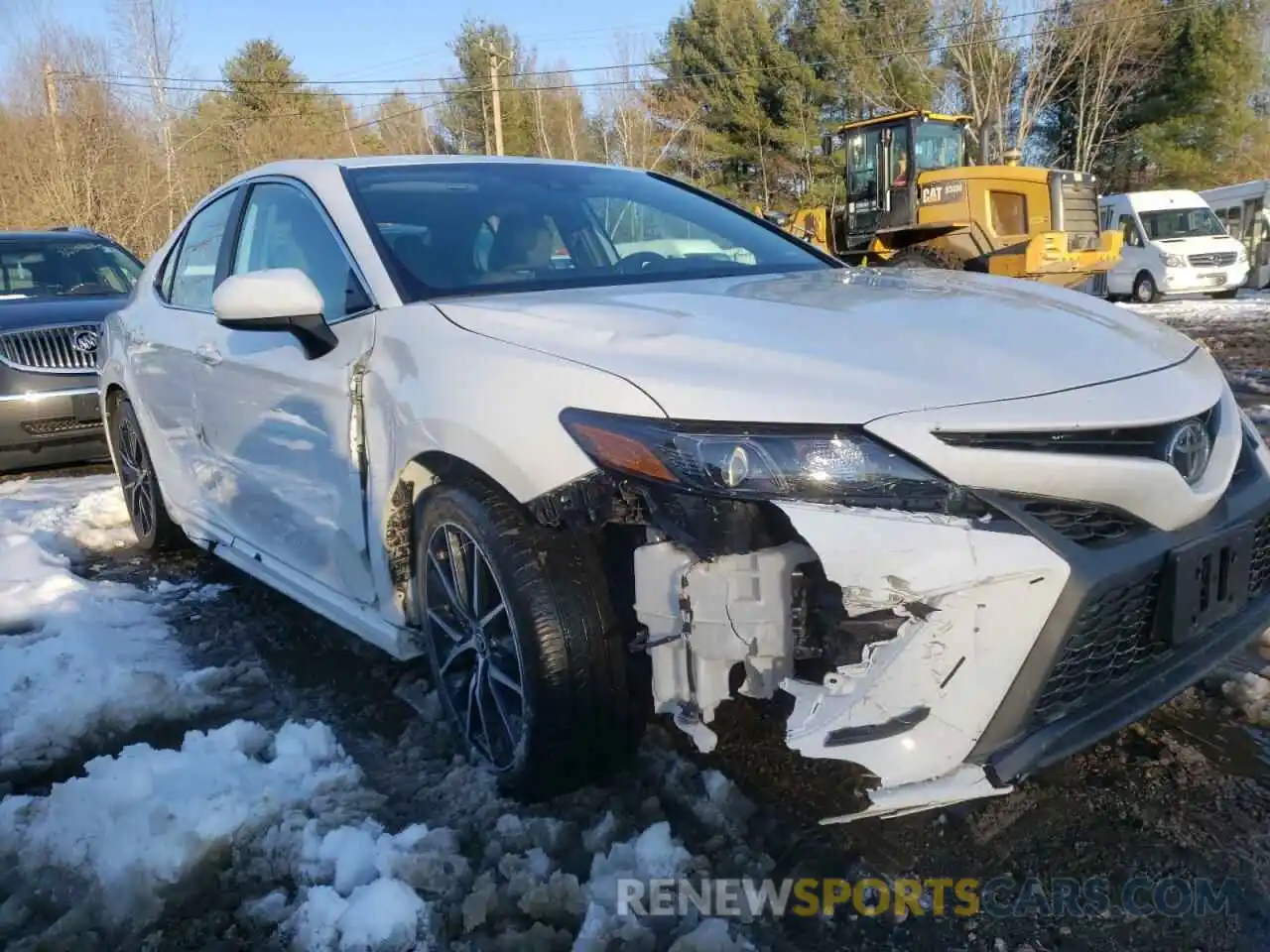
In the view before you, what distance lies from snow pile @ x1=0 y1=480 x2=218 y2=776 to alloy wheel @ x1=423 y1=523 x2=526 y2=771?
95 centimetres

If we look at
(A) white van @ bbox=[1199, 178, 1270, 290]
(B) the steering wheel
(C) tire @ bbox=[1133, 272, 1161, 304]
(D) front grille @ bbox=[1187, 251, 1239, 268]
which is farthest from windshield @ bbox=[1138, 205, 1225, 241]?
(B) the steering wheel

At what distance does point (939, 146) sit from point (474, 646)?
50.8 ft

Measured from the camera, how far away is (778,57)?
38.3m

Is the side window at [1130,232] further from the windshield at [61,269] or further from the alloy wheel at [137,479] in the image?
the alloy wheel at [137,479]

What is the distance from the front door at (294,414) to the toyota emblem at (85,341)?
355cm

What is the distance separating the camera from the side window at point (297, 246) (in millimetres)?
2865

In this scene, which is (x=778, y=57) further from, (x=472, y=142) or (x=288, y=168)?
(x=288, y=168)

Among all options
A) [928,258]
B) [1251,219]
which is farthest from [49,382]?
[1251,219]

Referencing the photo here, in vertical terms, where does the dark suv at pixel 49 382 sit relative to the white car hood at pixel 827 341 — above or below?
below

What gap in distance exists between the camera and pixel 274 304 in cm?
265

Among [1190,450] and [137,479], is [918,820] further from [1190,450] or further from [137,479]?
[137,479]

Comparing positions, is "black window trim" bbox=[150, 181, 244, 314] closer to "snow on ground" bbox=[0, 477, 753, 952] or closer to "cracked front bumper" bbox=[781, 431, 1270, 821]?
"snow on ground" bbox=[0, 477, 753, 952]

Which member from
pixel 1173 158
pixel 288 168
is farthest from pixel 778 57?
pixel 288 168

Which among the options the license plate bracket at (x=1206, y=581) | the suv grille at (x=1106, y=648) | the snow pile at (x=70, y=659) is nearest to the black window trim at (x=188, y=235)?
the snow pile at (x=70, y=659)
